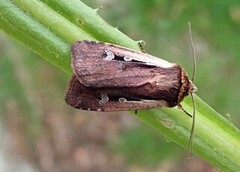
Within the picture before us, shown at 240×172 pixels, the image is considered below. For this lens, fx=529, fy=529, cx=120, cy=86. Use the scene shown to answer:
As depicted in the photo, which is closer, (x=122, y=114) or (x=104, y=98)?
(x=104, y=98)

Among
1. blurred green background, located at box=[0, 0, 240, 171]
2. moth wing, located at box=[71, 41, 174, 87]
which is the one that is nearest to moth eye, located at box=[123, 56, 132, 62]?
moth wing, located at box=[71, 41, 174, 87]

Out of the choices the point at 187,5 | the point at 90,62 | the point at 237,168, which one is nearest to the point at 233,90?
the point at 187,5

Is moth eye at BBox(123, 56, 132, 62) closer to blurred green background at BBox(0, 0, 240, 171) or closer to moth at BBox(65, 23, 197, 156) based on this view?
moth at BBox(65, 23, 197, 156)

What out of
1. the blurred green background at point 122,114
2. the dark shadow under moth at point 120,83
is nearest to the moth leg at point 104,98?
the dark shadow under moth at point 120,83

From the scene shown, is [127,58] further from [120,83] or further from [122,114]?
[122,114]

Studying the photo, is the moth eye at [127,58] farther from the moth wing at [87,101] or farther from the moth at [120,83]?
the moth wing at [87,101]

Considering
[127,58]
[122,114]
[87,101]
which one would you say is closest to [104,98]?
[87,101]

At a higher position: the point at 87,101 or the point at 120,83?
the point at 120,83
